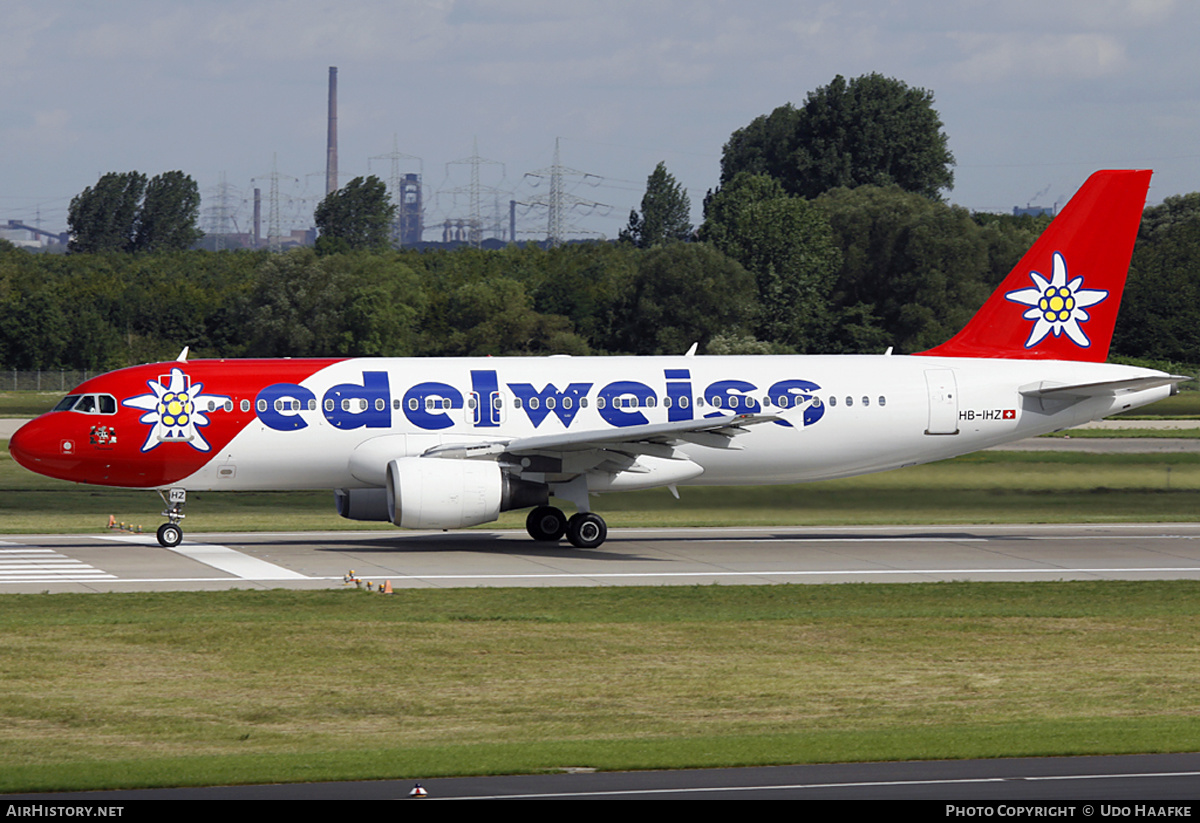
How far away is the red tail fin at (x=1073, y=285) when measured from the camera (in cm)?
3638

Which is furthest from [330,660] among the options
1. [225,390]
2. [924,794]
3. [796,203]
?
[796,203]

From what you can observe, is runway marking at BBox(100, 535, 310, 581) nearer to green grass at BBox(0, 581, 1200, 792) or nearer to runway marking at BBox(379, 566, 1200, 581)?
runway marking at BBox(379, 566, 1200, 581)

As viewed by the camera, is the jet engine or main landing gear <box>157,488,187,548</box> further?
main landing gear <box>157,488,187,548</box>

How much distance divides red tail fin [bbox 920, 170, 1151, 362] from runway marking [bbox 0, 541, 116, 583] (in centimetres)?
2050

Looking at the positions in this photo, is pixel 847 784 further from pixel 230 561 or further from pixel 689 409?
pixel 689 409

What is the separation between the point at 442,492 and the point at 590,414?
4.52m

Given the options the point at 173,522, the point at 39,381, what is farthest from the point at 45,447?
the point at 39,381

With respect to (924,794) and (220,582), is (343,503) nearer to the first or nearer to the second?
(220,582)

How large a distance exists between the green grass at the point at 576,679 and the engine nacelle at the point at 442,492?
13.8 ft

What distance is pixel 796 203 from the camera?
397 ft

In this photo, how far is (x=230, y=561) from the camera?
3081cm

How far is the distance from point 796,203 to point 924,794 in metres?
111

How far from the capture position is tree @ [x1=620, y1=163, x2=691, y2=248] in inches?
7569

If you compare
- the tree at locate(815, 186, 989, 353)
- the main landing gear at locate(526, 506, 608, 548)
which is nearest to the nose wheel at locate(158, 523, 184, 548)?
the main landing gear at locate(526, 506, 608, 548)
